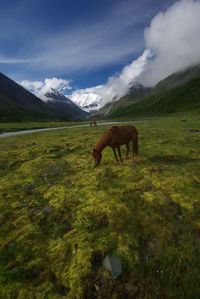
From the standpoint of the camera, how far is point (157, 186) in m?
10.1

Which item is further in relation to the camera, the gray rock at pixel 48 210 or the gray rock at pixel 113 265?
the gray rock at pixel 48 210

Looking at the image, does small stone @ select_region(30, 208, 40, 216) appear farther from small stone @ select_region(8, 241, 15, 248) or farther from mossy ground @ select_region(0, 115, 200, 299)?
small stone @ select_region(8, 241, 15, 248)

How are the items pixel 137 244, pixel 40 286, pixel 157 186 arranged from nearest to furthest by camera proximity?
pixel 40 286 → pixel 137 244 → pixel 157 186

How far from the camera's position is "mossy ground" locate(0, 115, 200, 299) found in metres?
5.12

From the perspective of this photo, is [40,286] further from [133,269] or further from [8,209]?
[8,209]

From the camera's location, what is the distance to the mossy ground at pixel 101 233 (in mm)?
5117

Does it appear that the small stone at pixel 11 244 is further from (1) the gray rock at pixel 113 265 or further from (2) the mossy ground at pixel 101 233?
(1) the gray rock at pixel 113 265

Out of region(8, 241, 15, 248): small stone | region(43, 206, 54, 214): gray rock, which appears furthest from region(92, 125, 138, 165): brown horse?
region(8, 241, 15, 248): small stone

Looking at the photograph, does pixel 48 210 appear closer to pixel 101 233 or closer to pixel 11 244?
pixel 11 244

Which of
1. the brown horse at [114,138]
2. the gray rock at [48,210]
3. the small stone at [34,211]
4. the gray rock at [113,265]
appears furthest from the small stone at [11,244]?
the brown horse at [114,138]

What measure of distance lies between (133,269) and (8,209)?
703 centimetres

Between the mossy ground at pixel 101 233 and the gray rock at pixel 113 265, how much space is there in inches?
5.3

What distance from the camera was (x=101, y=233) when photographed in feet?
22.5

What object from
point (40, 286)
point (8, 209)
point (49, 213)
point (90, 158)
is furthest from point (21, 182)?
point (40, 286)
